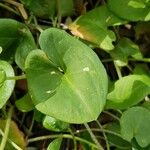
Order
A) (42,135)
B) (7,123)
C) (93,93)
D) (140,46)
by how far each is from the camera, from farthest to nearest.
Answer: (140,46) → (42,135) → (7,123) → (93,93)

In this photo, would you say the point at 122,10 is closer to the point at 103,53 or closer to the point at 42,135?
the point at 103,53

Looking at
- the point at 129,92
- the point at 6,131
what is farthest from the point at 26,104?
the point at 129,92

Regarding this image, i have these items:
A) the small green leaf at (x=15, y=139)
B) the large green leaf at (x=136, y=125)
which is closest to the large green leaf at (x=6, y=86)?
the small green leaf at (x=15, y=139)

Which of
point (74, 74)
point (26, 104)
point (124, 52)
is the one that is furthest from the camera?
point (124, 52)

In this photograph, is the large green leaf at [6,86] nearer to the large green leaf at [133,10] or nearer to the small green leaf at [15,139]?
the small green leaf at [15,139]

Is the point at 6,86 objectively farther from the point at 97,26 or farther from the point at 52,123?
the point at 97,26

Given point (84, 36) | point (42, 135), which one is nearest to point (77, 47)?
point (84, 36)

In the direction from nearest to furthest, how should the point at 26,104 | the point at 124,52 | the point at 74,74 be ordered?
the point at 74,74, the point at 26,104, the point at 124,52

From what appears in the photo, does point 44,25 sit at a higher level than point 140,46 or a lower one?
higher
